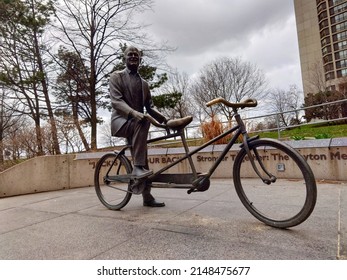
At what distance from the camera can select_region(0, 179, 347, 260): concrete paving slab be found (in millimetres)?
1961

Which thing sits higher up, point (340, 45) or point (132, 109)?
point (340, 45)

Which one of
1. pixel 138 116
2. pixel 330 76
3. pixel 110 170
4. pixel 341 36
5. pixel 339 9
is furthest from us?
pixel 330 76

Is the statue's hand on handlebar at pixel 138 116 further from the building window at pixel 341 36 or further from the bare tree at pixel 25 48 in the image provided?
the building window at pixel 341 36

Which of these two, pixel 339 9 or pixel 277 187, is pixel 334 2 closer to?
pixel 339 9

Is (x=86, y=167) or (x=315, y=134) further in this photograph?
(x=315, y=134)

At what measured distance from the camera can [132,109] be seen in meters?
3.11

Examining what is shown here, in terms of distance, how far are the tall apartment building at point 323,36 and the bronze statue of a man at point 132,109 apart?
6250cm

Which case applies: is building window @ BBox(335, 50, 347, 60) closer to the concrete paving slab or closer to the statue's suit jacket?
the concrete paving slab

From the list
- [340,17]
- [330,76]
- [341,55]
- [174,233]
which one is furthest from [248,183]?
[340,17]

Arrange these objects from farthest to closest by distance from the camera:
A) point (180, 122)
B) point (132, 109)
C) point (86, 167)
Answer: point (86, 167)
point (132, 109)
point (180, 122)

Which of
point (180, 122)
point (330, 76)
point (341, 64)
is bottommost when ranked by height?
point (180, 122)

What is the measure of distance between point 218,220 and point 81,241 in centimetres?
147

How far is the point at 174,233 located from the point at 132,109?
62.1 inches
